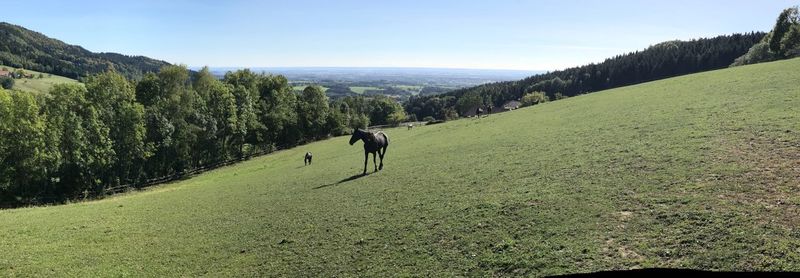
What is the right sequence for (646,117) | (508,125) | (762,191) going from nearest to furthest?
1. (762,191)
2. (646,117)
3. (508,125)

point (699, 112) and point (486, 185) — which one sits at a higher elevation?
point (699, 112)

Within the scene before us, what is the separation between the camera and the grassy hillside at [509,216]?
983 cm

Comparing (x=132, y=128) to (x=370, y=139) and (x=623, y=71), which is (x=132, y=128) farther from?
(x=623, y=71)

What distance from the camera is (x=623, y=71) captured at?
14162 cm

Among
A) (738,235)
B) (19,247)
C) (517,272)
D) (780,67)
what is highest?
(780,67)

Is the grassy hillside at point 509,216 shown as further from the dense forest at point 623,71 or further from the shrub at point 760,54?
the dense forest at point 623,71

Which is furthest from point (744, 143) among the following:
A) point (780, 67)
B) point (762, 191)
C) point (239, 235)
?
point (780, 67)

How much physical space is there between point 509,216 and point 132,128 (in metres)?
48.4

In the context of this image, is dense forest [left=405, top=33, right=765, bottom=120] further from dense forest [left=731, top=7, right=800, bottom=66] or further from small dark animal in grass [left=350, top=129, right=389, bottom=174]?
small dark animal in grass [left=350, top=129, right=389, bottom=174]

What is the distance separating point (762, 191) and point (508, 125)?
91.0 feet

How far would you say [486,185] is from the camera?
58.3 feet

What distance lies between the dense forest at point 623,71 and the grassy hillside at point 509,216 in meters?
84.1

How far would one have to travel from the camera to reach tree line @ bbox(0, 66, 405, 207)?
3944cm

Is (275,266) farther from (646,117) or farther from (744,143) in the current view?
(646,117)
